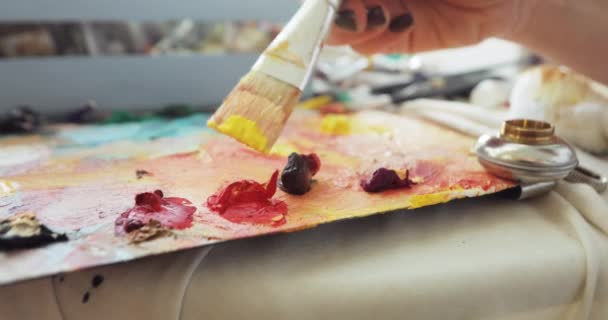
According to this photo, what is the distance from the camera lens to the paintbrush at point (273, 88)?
36 cm

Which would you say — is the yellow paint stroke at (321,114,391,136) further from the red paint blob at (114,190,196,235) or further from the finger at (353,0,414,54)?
the red paint blob at (114,190,196,235)

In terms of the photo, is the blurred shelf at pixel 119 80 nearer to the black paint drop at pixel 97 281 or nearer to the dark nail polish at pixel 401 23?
the dark nail polish at pixel 401 23

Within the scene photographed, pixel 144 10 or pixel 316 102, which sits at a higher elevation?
pixel 144 10

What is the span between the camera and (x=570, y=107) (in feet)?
1.78

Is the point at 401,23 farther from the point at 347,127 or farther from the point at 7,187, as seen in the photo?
the point at 7,187

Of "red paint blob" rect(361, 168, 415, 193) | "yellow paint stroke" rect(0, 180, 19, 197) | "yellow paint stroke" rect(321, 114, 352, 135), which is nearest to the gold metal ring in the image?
"red paint blob" rect(361, 168, 415, 193)

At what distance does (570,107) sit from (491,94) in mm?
179

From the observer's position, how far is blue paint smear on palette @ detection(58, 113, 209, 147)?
57cm

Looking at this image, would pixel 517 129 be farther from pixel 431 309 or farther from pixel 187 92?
pixel 187 92

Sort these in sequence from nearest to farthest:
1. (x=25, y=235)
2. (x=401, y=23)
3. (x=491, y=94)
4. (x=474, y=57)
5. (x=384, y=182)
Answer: (x=25, y=235) → (x=384, y=182) → (x=401, y=23) → (x=491, y=94) → (x=474, y=57)

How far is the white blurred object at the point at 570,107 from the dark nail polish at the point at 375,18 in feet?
0.67

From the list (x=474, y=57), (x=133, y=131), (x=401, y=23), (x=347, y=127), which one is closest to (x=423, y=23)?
(x=401, y=23)

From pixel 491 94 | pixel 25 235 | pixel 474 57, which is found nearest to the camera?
pixel 25 235

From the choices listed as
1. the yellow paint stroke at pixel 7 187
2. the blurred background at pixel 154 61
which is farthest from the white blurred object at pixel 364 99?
the yellow paint stroke at pixel 7 187
